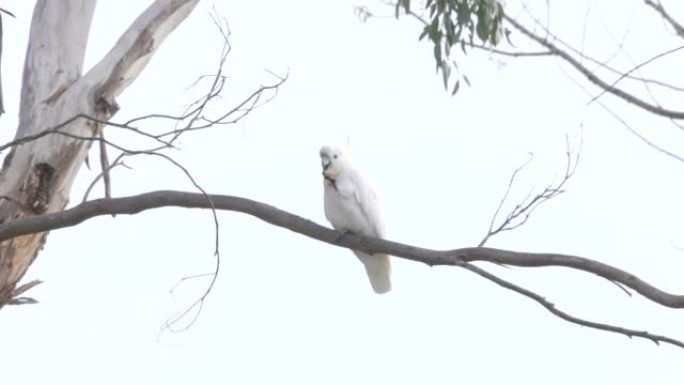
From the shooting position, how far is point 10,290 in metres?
3.90

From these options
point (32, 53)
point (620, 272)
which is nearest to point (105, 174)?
point (32, 53)

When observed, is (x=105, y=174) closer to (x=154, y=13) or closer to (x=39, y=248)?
(x=39, y=248)

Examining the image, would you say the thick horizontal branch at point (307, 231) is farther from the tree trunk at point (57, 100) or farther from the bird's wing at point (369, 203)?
the bird's wing at point (369, 203)

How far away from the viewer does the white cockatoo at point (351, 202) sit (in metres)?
4.01

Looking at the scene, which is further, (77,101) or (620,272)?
(77,101)

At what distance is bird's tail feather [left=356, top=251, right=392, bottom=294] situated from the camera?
4199 mm

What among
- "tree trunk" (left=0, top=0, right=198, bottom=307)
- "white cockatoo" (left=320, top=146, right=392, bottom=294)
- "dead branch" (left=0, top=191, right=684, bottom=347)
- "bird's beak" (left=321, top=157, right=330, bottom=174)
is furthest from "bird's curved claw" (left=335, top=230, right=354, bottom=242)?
"tree trunk" (left=0, top=0, right=198, bottom=307)

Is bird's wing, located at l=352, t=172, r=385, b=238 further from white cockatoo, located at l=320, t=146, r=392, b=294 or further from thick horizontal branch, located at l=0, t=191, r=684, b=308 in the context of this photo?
thick horizontal branch, located at l=0, t=191, r=684, b=308

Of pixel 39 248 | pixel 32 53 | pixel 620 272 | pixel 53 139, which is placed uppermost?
pixel 32 53

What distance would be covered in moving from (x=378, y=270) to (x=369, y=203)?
303 mm

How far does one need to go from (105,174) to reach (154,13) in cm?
71

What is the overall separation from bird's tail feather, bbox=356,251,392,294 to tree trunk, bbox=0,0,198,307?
35.3 inches

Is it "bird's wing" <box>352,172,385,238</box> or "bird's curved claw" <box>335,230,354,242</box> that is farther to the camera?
"bird's wing" <box>352,172,385,238</box>

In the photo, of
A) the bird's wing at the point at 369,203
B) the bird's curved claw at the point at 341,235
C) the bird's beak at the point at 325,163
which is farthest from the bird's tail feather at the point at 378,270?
the bird's curved claw at the point at 341,235
